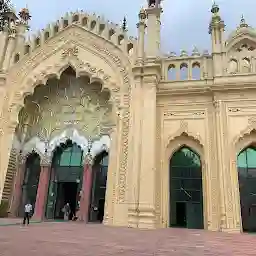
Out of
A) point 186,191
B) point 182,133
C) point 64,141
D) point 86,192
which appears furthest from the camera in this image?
point 64,141

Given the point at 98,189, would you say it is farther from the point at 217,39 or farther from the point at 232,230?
the point at 217,39

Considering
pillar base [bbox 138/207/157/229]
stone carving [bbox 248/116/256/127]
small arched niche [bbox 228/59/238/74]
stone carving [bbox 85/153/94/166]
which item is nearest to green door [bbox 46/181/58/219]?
stone carving [bbox 85/153/94/166]

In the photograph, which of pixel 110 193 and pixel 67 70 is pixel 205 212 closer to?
pixel 110 193

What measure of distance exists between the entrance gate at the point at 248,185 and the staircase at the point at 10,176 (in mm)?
11431

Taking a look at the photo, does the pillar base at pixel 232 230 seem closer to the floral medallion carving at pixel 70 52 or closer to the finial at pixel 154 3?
the floral medallion carving at pixel 70 52

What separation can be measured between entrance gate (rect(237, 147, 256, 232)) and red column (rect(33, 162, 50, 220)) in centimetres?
958

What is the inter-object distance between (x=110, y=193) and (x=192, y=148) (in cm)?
452

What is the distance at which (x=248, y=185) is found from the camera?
12.9 m

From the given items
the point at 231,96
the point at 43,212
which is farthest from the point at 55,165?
the point at 231,96

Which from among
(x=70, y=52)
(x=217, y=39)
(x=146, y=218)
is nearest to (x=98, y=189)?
(x=146, y=218)

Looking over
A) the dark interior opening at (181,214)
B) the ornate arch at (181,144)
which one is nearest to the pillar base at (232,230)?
the dark interior opening at (181,214)

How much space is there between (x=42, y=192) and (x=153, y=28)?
405 inches

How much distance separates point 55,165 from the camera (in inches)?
625

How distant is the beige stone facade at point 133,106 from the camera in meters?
12.5
